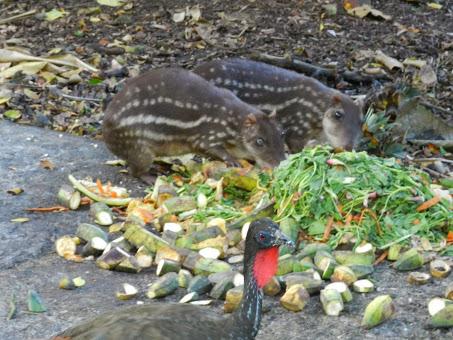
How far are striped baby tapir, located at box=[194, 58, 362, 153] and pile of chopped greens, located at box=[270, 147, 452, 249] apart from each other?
6.40 ft

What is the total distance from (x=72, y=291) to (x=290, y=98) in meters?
3.09

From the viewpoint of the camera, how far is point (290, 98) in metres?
7.67

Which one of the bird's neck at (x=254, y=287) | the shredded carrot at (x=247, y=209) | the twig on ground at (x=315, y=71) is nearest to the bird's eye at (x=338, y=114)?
the twig on ground at (x=315, y=71)

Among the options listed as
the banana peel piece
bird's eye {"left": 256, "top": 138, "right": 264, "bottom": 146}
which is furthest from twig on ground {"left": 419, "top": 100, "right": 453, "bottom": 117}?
the banana peel piece

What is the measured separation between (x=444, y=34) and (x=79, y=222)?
5.07 m

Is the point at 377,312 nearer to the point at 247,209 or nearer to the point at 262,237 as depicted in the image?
the point at 262,237

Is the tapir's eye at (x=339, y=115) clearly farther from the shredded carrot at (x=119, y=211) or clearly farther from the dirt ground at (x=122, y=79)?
the shredded carrot at (x=119, y=211)

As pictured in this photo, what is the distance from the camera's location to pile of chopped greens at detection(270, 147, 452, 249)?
5387mm

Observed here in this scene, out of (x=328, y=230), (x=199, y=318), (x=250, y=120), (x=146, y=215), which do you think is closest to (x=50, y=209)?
(x=146, y=215)

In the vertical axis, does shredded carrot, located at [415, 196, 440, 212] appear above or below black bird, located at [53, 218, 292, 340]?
below

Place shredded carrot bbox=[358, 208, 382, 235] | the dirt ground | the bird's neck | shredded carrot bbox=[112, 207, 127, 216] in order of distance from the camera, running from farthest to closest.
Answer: shredded carrot bbox=[112, 207, 127, 216]
shredded carrot bbox=[358, 208, 382, 235]
the dirt ground
the bird's neck

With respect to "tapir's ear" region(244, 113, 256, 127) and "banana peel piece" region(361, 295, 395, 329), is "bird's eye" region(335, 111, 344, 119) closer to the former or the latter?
"tapir's ear" region(244, 113, 256, 127)

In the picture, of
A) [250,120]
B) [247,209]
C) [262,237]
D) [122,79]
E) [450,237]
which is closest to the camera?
[262,237]

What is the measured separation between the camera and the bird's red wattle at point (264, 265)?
13.4ft
